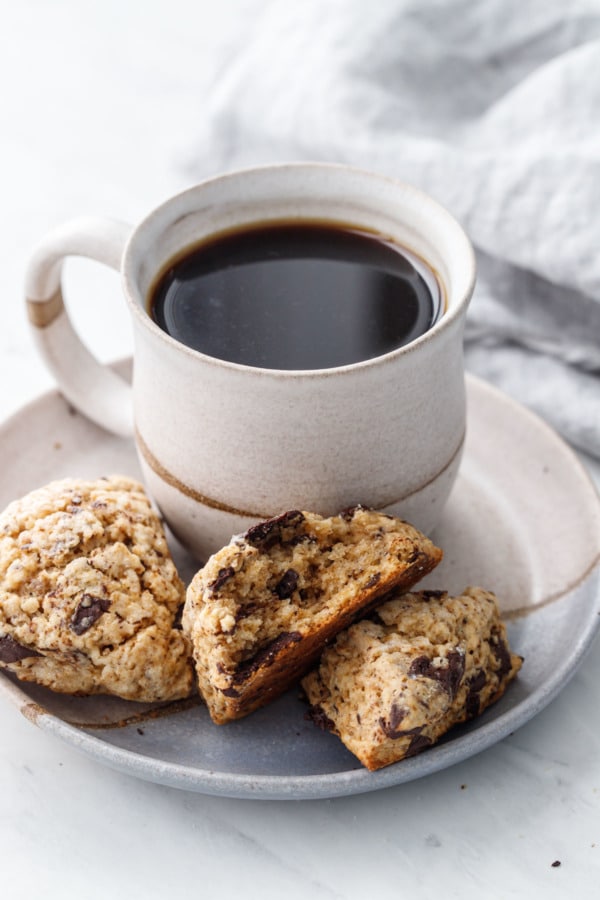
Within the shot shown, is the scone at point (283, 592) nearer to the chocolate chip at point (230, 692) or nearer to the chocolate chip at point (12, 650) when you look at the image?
the chocolate chip at point (230, 692)

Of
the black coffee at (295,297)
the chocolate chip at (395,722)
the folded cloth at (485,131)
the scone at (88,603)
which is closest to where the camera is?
the chocolate chip at (395,722)

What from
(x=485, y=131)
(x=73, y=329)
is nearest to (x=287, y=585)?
(x=73, y=329)

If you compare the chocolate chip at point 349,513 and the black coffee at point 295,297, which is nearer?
the chocolate chip at point 349,513

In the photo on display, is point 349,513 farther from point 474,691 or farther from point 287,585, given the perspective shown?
point 474,691

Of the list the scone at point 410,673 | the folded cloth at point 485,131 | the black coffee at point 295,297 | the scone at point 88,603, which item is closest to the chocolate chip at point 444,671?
the scone at point 410,673

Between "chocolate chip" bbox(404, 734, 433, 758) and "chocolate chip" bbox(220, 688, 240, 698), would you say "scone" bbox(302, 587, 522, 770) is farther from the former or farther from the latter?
"chocolate chip" bbox(220, 688, 240, 698)

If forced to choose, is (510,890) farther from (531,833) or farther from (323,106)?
(323,106)

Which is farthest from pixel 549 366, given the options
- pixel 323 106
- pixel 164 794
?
pixel 164 794
